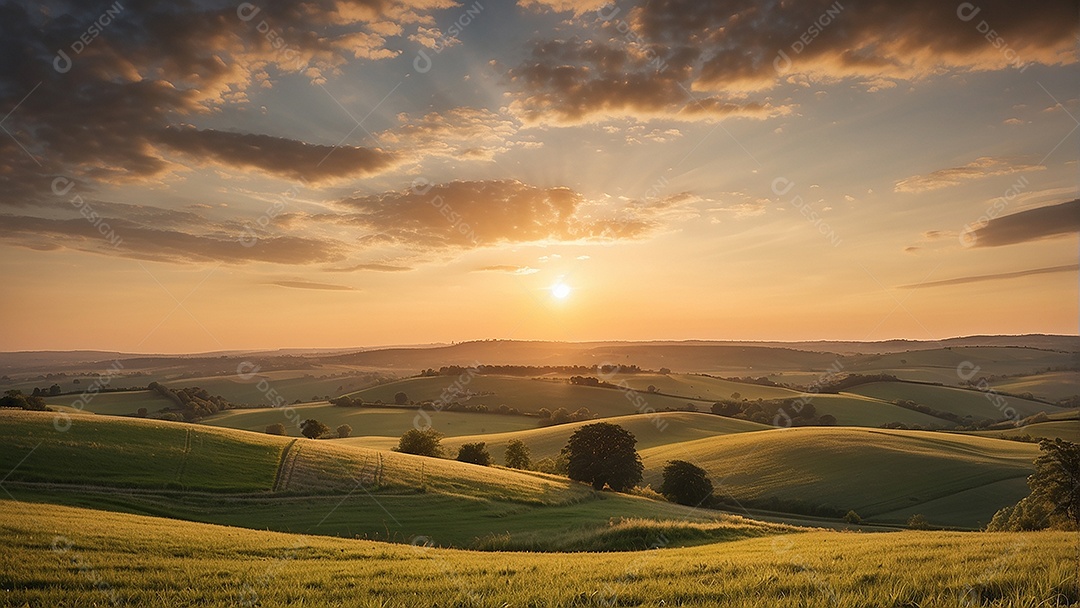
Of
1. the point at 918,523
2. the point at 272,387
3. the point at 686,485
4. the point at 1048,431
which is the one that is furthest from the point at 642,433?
the point at 272,387

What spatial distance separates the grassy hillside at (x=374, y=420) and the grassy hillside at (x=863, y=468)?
41.2 m

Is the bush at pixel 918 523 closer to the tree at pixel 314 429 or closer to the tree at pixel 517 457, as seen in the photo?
the tree at pixel 517 457

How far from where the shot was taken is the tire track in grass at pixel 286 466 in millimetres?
39031

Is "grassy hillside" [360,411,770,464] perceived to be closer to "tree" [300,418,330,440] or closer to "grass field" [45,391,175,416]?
"tree" [300,418,330,440]

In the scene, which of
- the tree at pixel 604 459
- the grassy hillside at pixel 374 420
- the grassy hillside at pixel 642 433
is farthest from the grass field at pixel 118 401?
the tree at pixel 604 459

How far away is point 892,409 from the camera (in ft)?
380

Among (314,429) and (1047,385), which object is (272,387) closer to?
(314,429)

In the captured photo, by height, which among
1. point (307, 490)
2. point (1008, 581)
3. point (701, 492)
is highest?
point (1008, 581)

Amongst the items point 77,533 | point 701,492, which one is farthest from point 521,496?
point 77,533

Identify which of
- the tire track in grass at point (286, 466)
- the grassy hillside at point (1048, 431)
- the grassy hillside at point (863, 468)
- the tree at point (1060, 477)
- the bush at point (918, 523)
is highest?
the tree at point (1060, 477)

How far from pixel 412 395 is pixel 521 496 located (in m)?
98.6

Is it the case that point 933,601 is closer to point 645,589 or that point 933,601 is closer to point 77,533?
point 645,589

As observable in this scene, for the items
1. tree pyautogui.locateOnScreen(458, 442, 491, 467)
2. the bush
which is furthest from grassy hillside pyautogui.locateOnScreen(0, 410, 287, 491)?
the bush

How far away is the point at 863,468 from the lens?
61562 millimetres
